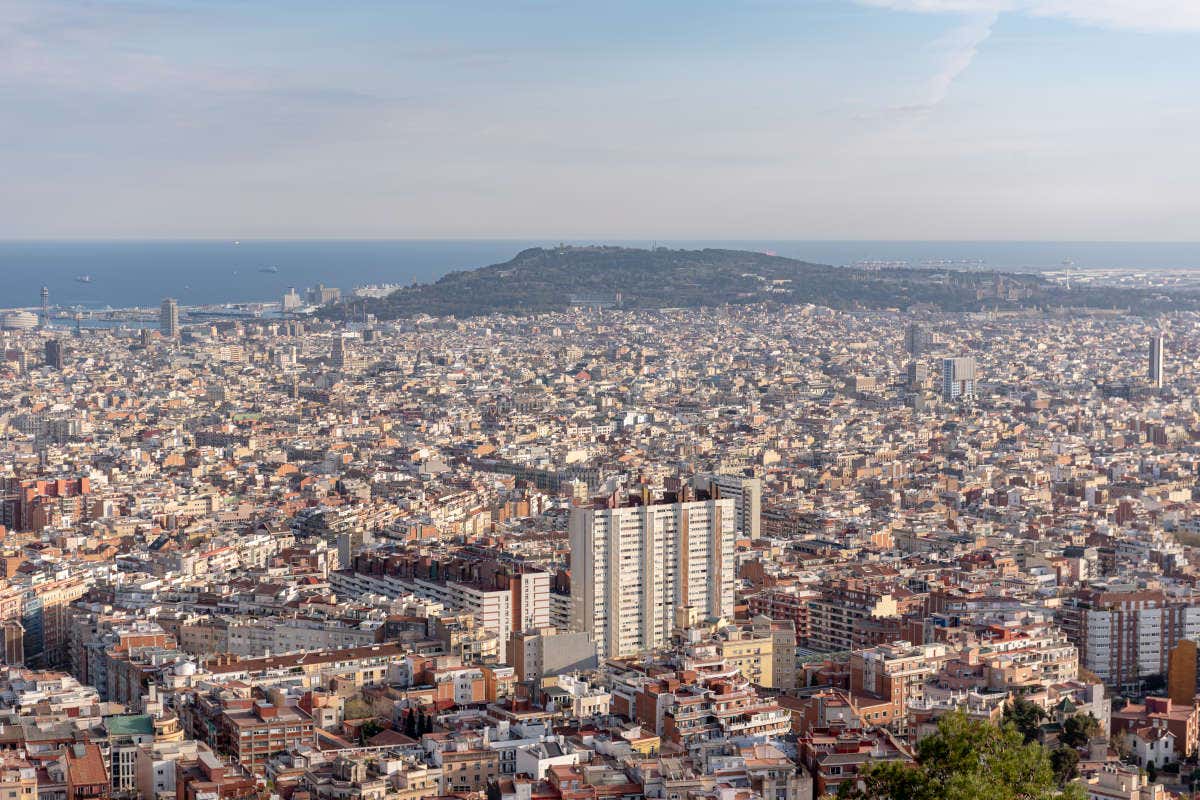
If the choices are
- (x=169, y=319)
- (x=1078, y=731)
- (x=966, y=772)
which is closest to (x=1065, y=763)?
(x=1078, y=731)

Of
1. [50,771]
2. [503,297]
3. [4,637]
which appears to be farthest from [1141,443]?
[503,297]

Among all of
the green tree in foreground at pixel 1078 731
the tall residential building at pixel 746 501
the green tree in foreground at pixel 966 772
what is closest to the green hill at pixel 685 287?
the tall residential building at pixel 746 501

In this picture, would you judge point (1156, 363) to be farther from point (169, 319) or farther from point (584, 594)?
point (169, 319)

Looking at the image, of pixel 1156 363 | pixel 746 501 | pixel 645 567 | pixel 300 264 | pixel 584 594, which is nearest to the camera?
pixel 584 594

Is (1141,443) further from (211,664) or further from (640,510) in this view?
(211,664)

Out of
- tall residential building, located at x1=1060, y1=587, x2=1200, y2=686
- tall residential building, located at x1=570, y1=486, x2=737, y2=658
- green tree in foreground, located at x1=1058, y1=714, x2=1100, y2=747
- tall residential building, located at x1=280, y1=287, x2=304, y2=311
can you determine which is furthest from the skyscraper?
tall residential building, located at x1=280, y1=287, x2=304, y2=311
